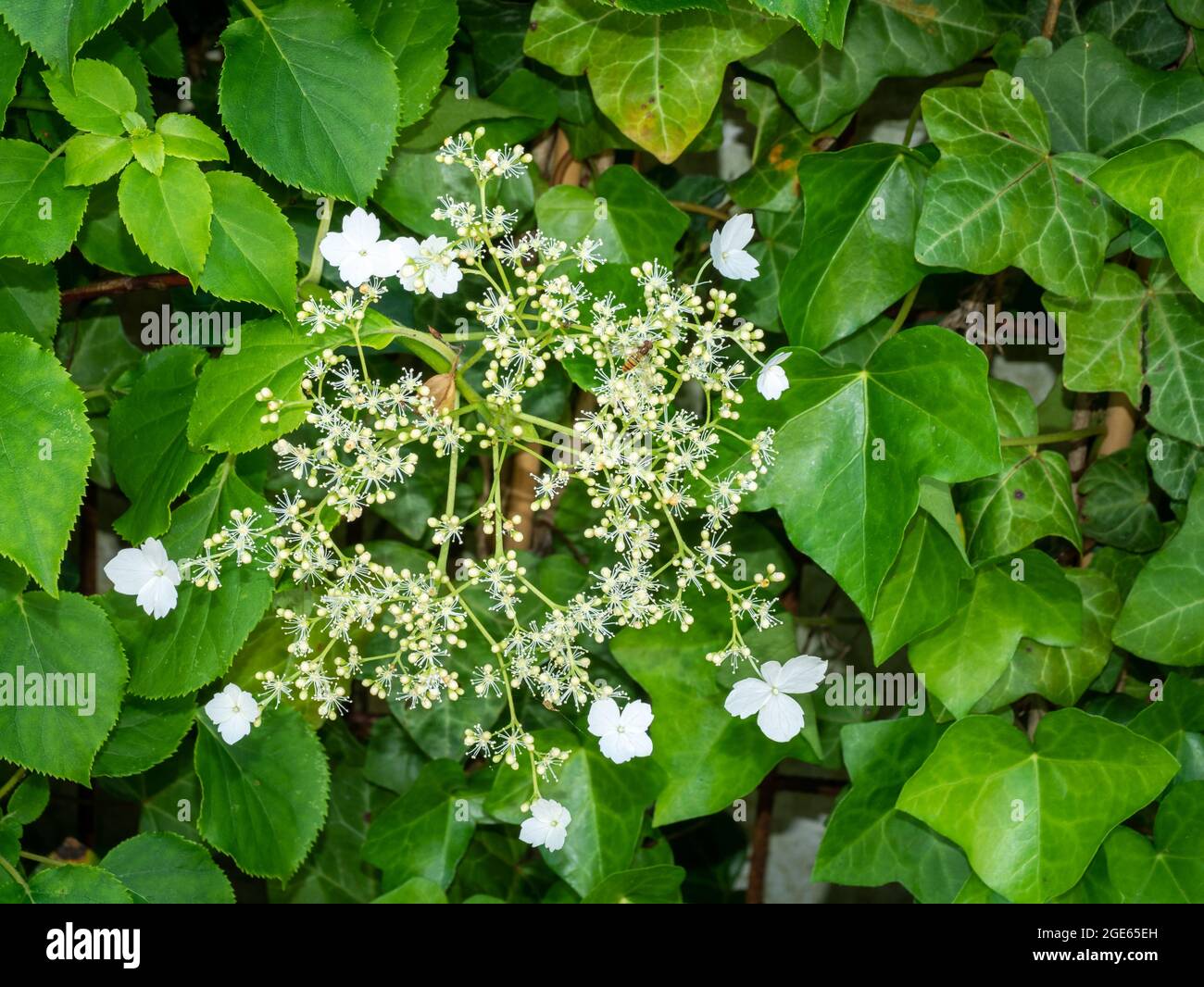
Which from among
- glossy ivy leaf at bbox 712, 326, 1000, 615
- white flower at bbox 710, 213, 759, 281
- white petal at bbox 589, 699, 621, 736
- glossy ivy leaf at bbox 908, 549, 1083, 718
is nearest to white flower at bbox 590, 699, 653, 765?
white petal at bbox 589, 699, 621, 736

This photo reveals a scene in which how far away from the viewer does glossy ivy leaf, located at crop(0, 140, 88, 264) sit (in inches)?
41.8

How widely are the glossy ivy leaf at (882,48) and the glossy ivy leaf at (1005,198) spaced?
11 centimetres

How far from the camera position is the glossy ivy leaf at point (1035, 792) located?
1187 mm

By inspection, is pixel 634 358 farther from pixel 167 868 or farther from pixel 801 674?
pixel 167 868

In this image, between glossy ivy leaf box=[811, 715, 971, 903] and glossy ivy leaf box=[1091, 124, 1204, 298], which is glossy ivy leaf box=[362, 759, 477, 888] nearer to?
glossy ivy leaf box=[811, 715, 971, 903]

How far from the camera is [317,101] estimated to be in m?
1.08

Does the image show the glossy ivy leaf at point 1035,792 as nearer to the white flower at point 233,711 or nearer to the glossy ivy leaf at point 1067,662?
the glossy ivy leaf at point 1067,662

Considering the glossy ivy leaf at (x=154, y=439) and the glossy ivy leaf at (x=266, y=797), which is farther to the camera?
the glossy ivy leaf at (x=266, y=797)

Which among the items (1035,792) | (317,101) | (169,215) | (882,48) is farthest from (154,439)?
(1035,792)

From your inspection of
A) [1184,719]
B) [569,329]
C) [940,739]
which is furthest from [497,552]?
[1184,719]

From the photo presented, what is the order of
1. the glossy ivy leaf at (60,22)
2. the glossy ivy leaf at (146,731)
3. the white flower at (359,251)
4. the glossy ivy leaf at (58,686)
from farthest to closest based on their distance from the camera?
the glossy ivy leaf at (146,731) < the glossy ivy leaf at (58,686) < the white flower at (359,251) < the glossy ivy leaf at (60,22)

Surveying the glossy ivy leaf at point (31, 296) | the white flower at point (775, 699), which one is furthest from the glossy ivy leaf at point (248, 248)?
the white flower at point (775, 699)

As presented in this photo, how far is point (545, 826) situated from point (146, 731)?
0.49 meters
